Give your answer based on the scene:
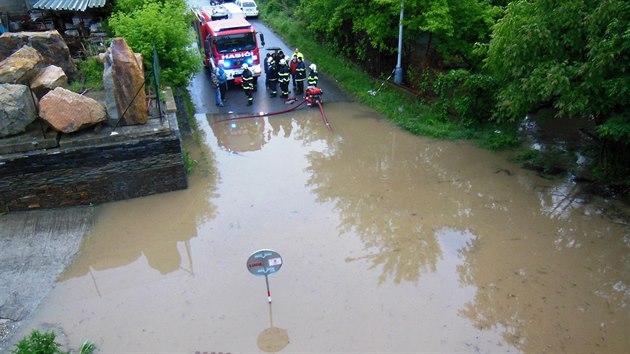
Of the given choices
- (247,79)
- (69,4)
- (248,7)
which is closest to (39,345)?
(247,79)

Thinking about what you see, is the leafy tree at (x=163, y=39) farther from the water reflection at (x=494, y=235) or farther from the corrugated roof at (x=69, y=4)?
the water reflection at (x=494, y=235)

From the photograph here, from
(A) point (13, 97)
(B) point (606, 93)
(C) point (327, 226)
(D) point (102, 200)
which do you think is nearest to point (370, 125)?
(C) point (327, 226)

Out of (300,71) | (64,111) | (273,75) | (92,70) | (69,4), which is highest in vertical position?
(69,4)

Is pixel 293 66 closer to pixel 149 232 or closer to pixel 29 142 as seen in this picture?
pixel 149 232

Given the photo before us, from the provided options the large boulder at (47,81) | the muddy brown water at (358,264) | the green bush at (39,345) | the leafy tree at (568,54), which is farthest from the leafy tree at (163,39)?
the leafy tree at (568,54)

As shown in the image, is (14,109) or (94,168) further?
(94,168)

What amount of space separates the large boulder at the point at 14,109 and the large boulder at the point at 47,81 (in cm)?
92

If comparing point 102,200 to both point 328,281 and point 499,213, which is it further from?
point 499,213

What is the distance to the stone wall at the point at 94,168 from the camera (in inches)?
351

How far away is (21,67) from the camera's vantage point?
377 inches

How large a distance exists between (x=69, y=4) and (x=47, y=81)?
5678 mm

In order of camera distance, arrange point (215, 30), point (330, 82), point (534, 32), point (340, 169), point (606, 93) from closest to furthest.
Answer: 1. point (606, 93)
2. point (534, 32)
3. point (340, 169)
4. point (215, 30)
5. point (330, 82)

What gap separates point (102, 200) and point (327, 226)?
486cm

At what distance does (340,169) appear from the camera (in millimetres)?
11109
